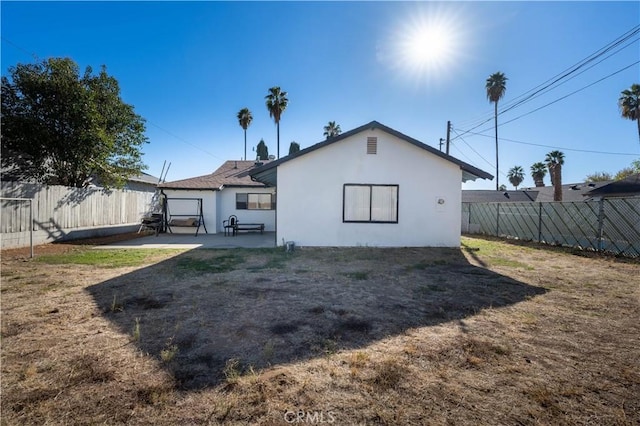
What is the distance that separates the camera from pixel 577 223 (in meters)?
10.8

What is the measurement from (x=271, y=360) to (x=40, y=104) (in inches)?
551

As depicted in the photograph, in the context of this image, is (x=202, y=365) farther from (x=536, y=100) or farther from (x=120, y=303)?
(x=536, y=100)

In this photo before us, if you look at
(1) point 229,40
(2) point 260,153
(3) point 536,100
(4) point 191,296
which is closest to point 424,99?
(3) point 536,100

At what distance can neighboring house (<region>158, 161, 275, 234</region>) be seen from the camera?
14391 millimetres

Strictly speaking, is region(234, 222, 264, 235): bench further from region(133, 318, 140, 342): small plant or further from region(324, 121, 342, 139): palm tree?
region(324, 121, 342, 139): palm tree

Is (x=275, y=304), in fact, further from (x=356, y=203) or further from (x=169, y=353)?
(x=356, y=203)

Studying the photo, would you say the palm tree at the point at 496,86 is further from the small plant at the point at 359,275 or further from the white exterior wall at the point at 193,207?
the small plant at the point at 359,275

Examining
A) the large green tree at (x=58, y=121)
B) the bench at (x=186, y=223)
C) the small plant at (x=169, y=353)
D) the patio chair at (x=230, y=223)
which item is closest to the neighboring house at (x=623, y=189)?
the patio chair at (x=230, y=223)

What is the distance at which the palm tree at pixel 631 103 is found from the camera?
846 inches

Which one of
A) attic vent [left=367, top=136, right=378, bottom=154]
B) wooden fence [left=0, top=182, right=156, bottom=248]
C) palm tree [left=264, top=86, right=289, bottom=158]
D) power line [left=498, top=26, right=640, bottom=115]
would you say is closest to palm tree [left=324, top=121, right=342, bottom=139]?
palm tree [left=264, top=86, right=289, bottom=158]

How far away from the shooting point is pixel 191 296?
4.73 m

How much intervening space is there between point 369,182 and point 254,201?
7723mm

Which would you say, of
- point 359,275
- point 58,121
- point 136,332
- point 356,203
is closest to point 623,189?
point 356,203

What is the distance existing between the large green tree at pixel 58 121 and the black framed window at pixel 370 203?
1016cm
